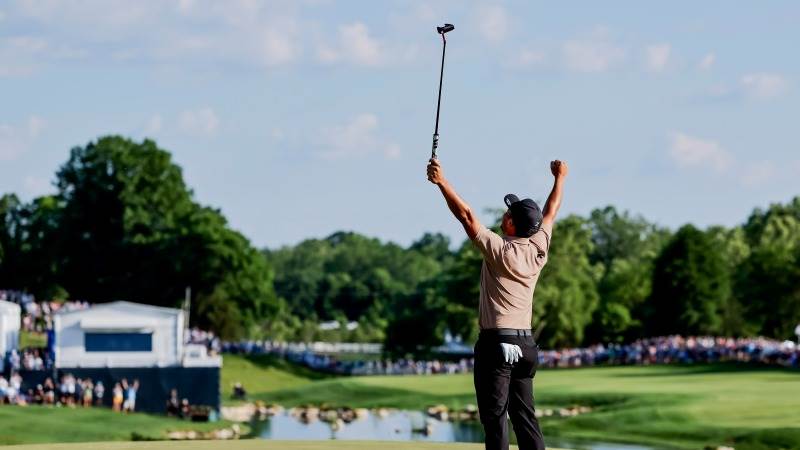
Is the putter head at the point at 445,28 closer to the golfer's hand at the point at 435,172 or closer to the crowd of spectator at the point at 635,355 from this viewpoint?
the golfer's hand at the point at 435,172

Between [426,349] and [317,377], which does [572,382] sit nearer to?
[317,377]

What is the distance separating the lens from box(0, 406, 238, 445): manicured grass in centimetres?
4809

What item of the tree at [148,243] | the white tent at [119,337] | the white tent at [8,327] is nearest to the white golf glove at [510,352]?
the white tent at [119,337]

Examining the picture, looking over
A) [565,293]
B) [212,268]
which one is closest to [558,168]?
[212,268]

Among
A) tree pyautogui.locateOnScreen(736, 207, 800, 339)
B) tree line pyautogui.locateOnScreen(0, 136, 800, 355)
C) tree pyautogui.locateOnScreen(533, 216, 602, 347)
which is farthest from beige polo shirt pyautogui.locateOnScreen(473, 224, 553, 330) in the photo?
tree pyautogui.locateOnScreen(533, 216, 602, 347)

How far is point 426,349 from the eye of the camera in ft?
461

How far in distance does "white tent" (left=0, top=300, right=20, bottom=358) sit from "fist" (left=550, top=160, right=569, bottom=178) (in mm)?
53417

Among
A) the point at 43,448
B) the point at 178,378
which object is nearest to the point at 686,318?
the point at 178,378

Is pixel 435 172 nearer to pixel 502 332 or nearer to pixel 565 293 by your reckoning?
pixel 502 332

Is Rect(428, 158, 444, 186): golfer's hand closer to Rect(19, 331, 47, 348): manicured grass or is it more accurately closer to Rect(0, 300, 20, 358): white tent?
Rect(0, 300, 20, 358): white tent

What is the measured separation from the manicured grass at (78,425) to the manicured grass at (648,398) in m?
13.3

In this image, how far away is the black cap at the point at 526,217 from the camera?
14852mm

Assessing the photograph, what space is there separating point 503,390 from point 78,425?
127ft

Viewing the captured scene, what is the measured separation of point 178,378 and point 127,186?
5516 centimetres
